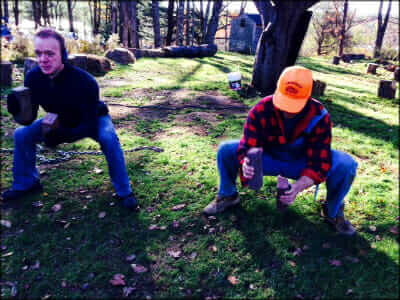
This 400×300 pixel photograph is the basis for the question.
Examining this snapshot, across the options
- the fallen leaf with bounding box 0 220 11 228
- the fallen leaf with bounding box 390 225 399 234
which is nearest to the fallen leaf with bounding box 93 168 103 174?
the fallen leaf with bounding box 0 220 11 228

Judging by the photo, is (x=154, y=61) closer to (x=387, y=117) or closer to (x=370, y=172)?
(x=387, y=117)

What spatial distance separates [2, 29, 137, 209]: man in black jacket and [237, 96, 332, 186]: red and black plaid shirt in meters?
1.48

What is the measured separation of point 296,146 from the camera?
303cm

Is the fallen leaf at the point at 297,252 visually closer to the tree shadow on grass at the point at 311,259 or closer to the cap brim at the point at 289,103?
the tree shadow on grass at the point at 311,259

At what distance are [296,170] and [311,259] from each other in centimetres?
83

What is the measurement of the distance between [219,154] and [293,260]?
1220 mm

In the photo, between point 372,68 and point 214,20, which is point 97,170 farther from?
point 214,20

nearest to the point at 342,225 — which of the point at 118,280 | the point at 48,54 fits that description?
the point at 118,280

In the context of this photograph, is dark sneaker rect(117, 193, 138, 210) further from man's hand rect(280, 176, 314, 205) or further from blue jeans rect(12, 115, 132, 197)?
man's hand rect(280, 176, 314, 205)

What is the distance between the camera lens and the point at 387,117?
24.5 feet

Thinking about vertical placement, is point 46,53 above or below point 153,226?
above

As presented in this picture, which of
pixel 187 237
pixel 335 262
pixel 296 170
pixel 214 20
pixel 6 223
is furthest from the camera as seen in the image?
pixel 214 20

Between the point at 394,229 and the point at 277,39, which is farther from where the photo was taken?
the point at 277,39

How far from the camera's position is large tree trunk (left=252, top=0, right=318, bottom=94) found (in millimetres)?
7832
